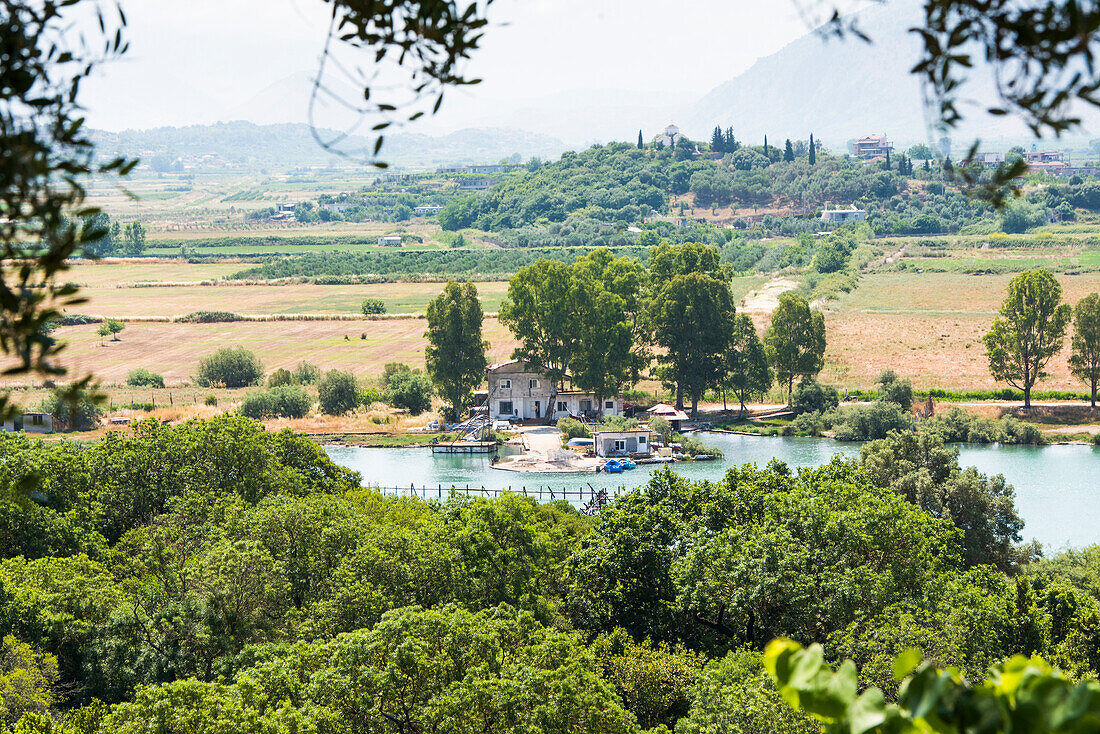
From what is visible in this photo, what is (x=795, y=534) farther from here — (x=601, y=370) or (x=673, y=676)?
(x=601, y=370)


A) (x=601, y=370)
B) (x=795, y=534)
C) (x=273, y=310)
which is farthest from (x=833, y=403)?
(x=273, y=310)

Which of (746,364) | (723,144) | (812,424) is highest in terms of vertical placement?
(723,144)

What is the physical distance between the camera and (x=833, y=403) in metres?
49.0

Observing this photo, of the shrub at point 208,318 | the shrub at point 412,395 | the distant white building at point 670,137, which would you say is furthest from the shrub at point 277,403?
the distant white building at point 670,137

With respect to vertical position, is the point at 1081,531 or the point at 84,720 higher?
the point at 84,720

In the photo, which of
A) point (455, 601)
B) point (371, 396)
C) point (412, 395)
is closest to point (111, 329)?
point (371, 396)

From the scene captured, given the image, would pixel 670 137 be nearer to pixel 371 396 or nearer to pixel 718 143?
pixel 718 143

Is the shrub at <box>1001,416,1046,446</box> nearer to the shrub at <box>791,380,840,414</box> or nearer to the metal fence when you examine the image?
the shrub at <box>791,380,840,414</box>

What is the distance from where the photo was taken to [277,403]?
49.1 meters

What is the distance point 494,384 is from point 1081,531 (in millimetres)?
27667

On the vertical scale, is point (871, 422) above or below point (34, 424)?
below

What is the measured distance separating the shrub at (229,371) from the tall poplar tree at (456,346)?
10.8m

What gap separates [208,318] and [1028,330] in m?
51.4

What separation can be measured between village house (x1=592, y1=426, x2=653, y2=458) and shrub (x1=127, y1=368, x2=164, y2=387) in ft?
77.8
